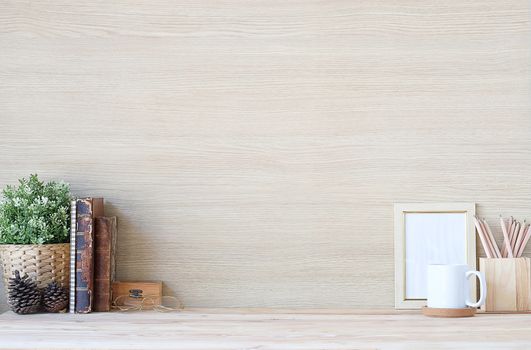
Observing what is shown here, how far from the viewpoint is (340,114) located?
1.58 metres

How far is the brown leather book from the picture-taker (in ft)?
4.87

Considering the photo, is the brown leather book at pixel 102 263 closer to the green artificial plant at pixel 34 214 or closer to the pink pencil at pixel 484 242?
the green artificial plant at pixel 34 214

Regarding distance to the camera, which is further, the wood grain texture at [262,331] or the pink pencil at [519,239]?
the pink pencil at [519,239]

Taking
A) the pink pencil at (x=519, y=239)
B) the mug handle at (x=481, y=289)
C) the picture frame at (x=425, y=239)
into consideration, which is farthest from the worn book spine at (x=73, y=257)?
the pink pencil at (x=519, y=239)

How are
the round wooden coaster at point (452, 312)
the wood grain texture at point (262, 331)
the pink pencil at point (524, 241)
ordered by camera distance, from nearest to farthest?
the wood grain texture at point (262, 331), the round wooden coaster at point (452, 312), the pink pencil at point (524, 241)

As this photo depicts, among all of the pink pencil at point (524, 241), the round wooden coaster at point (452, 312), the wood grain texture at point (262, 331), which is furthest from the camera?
the pink pencil at point (524, 241)

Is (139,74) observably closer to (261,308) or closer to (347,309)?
(261,308)

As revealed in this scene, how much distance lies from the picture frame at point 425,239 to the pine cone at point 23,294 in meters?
0.76

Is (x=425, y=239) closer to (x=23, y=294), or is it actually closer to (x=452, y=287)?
(x=452, y=287)

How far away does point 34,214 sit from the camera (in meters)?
1.48

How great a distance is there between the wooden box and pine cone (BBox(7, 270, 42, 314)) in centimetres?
17

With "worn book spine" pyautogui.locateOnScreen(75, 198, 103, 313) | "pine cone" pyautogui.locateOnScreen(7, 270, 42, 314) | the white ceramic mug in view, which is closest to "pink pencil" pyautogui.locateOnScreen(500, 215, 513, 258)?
the white ceramic mug

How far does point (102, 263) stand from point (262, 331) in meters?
0.40

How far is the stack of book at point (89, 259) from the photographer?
1.46m
